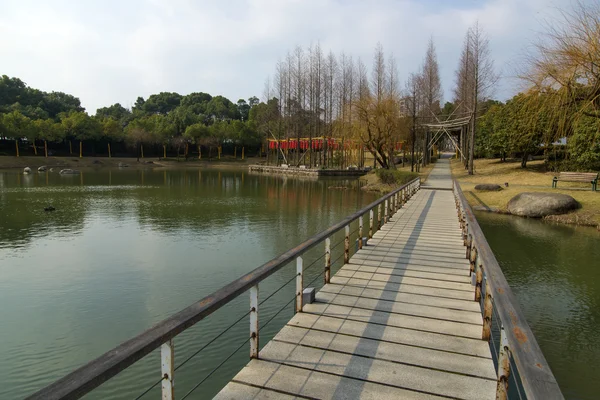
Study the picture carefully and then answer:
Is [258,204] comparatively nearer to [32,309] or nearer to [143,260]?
[143,260]

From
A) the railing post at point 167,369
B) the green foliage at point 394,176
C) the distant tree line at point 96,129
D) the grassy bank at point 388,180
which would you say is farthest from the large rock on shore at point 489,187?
the distant tree line at point 96,129

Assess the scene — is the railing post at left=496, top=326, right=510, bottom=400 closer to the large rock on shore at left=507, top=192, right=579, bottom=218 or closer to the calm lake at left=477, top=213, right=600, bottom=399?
the calm lake at left=477, top=213, right=600, bottom=399

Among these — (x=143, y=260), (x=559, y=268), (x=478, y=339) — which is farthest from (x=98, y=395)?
(x=559, y=268)

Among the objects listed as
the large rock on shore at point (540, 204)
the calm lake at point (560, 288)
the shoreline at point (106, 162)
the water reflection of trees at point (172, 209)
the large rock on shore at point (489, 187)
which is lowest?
the calm lake at point (560, 288)

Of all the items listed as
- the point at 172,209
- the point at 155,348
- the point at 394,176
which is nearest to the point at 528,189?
the point at 394,176

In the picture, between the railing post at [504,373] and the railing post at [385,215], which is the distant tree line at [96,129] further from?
the railing post at [504,373]

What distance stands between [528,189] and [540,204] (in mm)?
3143

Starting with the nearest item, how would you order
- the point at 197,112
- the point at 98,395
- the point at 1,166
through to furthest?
the point at 98,395
the point at 1,166
the point at 197,112

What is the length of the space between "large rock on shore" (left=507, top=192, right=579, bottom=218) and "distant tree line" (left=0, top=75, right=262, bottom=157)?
50.7 m

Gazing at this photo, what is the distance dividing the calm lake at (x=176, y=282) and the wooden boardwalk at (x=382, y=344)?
2.17 ft

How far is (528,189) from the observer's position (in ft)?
58.5

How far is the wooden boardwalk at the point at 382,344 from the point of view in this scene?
278cm

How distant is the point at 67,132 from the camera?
53.8 metres

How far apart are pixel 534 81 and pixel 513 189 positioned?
7.05m
